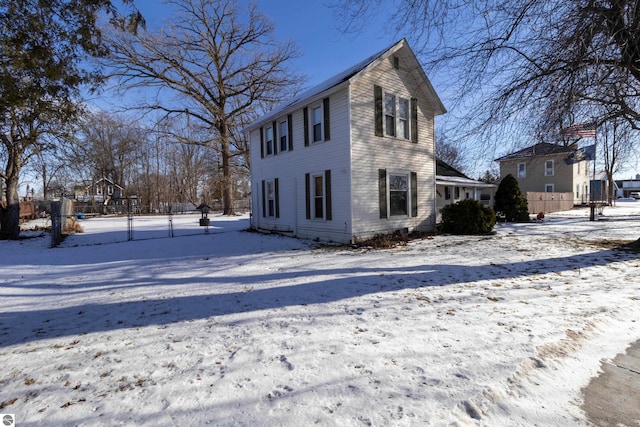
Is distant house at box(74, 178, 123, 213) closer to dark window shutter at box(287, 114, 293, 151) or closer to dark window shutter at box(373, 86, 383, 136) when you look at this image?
dark window shutter at box(287, 114, 293, 151)

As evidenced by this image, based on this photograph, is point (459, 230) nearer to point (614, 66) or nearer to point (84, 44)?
point (614, 66)

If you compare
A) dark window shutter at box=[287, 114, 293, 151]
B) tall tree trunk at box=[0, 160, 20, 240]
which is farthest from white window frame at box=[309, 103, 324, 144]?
tall tree trunk at box=[0, 160, 20, 240]

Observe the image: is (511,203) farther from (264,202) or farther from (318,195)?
(264,202)

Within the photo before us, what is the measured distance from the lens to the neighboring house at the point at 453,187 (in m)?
16.4

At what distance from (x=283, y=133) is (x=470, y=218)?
842cm

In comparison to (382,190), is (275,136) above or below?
above

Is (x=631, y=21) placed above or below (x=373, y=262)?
above

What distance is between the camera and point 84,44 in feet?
15.9

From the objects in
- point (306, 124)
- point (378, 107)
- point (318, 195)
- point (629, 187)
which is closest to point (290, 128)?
point (306, 124)

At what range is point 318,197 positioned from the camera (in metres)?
11.4

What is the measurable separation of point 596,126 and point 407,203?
19.5ft

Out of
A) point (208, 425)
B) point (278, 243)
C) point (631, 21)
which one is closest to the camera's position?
point (208, 425)

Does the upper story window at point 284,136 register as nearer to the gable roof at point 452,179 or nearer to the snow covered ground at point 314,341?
the snow covered ground at point 314,341

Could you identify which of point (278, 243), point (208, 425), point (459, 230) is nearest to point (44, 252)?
point (278, 243)
